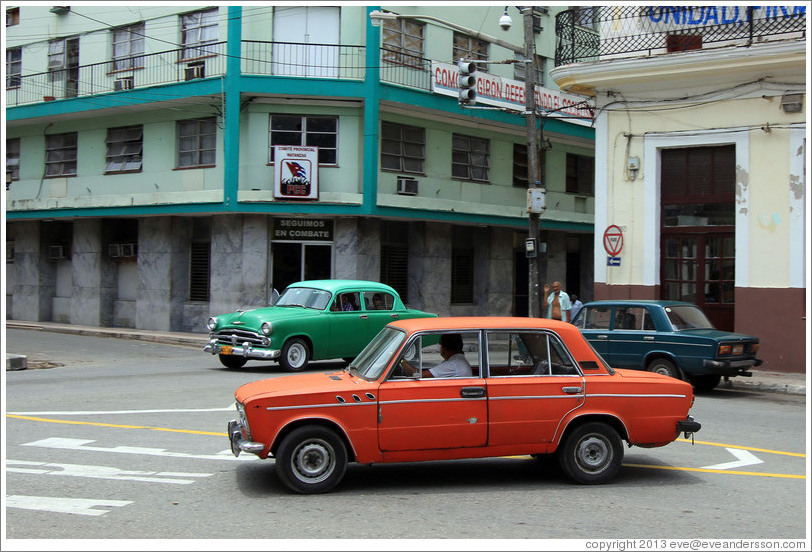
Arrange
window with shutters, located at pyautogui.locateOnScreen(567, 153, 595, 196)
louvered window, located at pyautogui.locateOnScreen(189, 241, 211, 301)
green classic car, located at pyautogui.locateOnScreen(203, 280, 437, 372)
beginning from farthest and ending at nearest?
window with shutters, located at pyautogui.locateOnScreen(567, 153, 595, 196)
louvered window, located at pyautogui.locateOnScreen(189, 241, 211, 301)
green classic car, located at pyautogui.locateOnScreen(203, 280, 437, 372)

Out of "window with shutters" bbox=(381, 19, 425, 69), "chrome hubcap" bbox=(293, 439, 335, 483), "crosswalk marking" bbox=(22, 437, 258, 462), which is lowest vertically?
"crosswalk marking" bbox=(22, 437, 258, 462)

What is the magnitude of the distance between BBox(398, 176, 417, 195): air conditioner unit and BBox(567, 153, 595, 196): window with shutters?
837 centimetres

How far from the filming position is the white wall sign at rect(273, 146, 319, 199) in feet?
82.3

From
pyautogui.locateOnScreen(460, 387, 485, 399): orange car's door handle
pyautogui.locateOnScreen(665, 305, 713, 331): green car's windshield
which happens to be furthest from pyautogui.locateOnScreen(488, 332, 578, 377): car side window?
pyautogui.locateOnScreen(665, 305, 713, 331): green car's windshield

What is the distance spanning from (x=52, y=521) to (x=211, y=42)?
21778 mm

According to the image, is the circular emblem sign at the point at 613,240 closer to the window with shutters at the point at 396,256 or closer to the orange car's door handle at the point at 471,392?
the window with shutters at the point at 396,256

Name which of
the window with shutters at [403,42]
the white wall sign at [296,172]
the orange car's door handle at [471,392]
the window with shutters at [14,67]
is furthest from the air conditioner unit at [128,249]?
the orange car's door handle at [471,392]

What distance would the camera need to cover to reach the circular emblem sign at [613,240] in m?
19.9

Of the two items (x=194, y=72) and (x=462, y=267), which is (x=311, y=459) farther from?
(x=462, y=267)

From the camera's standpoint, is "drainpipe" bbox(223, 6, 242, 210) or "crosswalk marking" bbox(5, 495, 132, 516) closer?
"crosswalk marking" bbox(5, 495, 132, 516)

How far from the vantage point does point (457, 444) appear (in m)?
7.44

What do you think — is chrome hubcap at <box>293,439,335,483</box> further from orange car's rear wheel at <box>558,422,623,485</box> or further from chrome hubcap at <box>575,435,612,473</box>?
chrome hubcap at <box>575,435,612,473</box>

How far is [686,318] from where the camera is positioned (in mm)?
14898

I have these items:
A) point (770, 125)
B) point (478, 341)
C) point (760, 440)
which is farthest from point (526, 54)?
point (478, 341)
